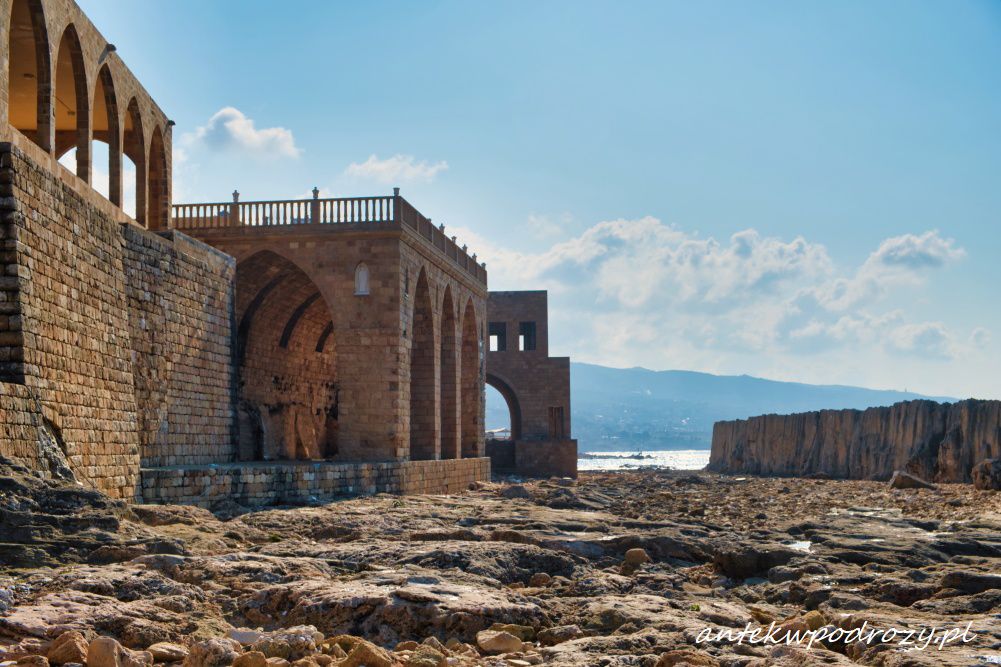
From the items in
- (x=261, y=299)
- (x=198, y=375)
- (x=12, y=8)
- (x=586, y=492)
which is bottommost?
(x=586, y=492)

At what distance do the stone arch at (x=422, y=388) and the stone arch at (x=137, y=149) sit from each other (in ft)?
24.8

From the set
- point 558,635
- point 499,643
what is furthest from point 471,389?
point 499,643

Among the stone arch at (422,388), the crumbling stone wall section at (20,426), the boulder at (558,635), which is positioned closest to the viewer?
the boulder at (558,635)

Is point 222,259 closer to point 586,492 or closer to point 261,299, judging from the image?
point 261,299

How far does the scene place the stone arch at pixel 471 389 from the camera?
33188mm

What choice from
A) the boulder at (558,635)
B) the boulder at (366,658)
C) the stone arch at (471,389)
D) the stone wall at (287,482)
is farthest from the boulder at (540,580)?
the stone arch at (471,389)

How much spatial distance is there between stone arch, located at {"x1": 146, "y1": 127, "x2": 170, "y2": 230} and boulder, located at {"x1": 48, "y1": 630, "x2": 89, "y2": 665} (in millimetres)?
17401

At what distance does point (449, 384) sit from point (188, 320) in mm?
12062

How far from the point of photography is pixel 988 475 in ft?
64.9

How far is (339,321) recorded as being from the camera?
2367 cm

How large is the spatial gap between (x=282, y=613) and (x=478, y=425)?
83.4 feet

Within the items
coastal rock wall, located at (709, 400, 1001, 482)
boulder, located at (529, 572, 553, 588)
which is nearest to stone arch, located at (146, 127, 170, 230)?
boulder, located at (529, 572, 553, 588)

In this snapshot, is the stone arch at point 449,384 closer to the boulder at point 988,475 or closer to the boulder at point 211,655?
the boulder at point 988,475

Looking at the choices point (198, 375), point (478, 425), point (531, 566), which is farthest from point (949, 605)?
point (478, 425)
